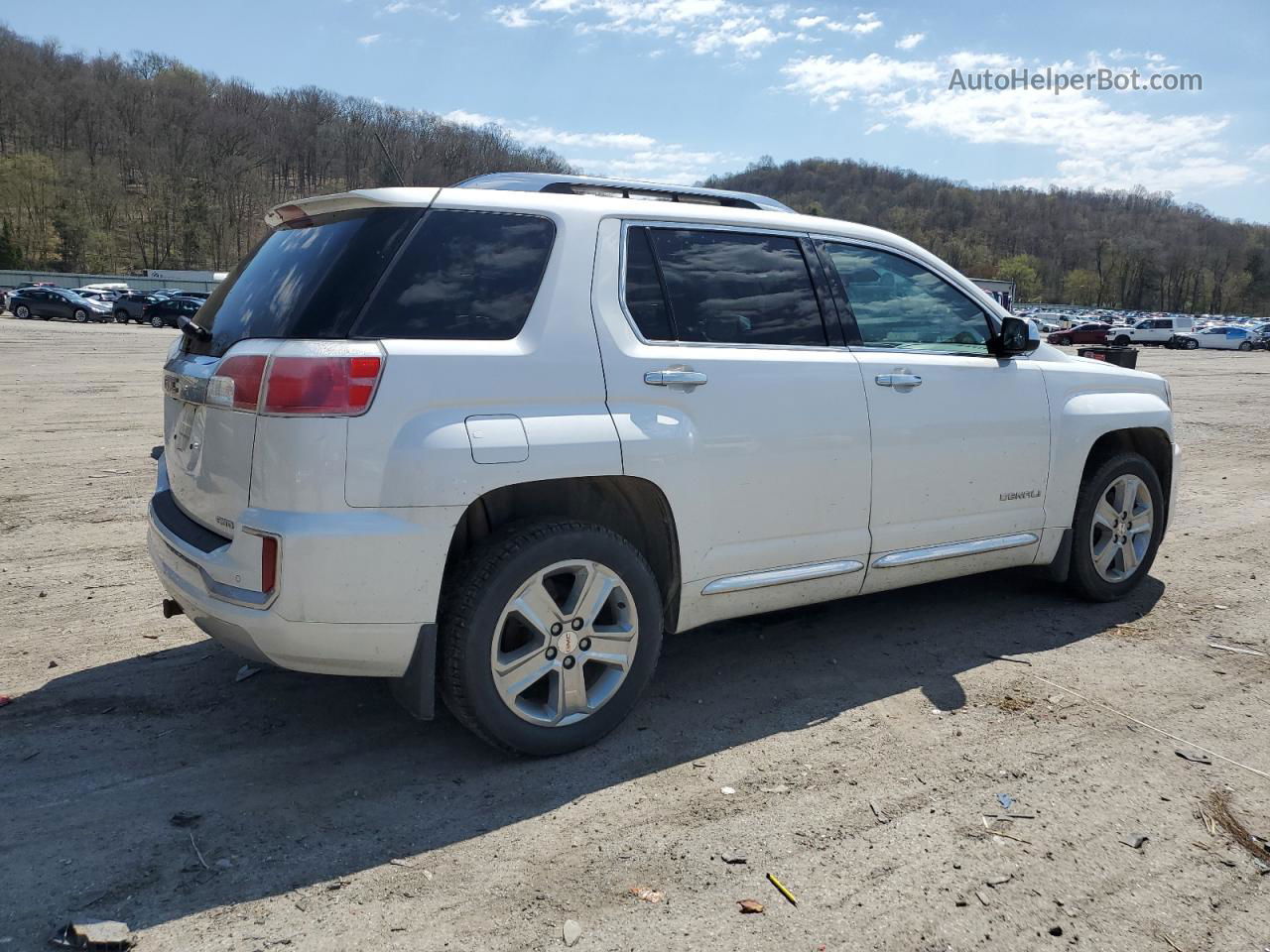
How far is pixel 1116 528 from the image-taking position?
5375 mm

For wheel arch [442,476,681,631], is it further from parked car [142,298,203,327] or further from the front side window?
parked car [142,298,203,327]

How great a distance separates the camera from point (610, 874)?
2846 mm

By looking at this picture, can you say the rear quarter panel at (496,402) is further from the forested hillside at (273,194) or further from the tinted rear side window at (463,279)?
the forested hillside at (273,194)

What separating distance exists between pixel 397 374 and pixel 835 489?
6.30ft

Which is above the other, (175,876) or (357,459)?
(357,459)

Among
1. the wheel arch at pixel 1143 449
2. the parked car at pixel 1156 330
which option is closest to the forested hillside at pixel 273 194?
the parked car at pixel 1156 330

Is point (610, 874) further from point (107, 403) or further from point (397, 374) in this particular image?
point (107, 403)

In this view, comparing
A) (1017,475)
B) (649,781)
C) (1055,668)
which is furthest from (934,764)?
(1017,475)

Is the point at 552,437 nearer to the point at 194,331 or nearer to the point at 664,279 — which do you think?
the point at 664,279

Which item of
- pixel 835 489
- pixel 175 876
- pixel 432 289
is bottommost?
pixel 175 876

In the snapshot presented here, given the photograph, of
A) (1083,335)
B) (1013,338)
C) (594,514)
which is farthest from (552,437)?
(1083,335)

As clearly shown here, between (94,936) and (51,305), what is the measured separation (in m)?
52.3

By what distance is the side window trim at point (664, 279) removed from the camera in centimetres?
365

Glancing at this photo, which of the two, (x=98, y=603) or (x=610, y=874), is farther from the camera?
(x=98, y=603)
